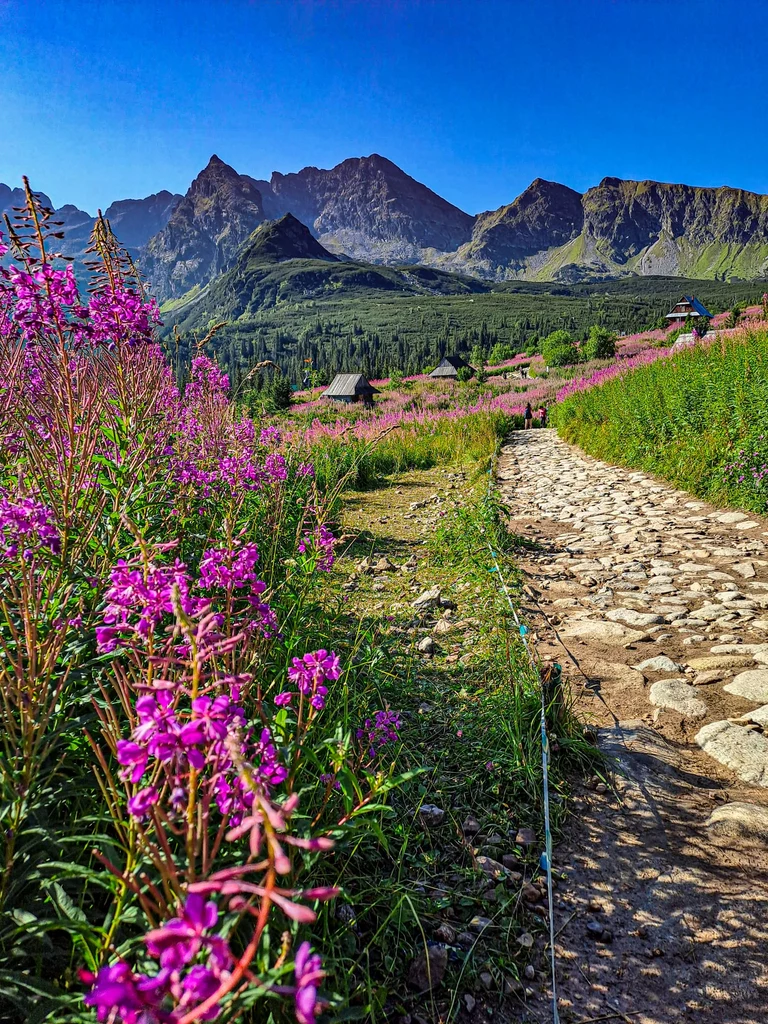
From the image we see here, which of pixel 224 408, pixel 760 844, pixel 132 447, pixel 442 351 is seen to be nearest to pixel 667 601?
pixel 760 844

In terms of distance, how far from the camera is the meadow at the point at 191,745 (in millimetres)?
930

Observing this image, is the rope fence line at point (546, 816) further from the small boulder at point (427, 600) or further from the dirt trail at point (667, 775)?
the small boulder at point (427, 600)

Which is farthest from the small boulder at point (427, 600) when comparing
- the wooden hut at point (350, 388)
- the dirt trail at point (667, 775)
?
the wooden hut at point (350, 388)

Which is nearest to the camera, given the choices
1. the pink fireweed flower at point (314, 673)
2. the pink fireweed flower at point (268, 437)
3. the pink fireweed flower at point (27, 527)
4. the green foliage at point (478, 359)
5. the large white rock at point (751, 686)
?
the pink fireweed flower at point (314, 673)

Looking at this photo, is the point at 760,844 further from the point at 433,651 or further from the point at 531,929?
the point at 433,651

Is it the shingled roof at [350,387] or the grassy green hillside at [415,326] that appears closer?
the shingled roof at [350,387]

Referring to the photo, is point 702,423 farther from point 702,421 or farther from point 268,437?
point 268,437

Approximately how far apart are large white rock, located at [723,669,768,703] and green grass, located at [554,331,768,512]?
3.90 metres

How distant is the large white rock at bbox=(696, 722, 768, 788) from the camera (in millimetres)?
2654

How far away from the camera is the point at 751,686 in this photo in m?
3.26

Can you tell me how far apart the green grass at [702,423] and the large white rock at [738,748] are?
454 centimetres

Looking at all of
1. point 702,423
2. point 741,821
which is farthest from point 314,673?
point 702,423

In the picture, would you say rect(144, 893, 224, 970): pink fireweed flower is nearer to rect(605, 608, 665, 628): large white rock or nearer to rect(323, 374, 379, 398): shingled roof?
rect(605, 608, 665, 628): large white rock

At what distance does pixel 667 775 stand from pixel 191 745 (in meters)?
2.65
